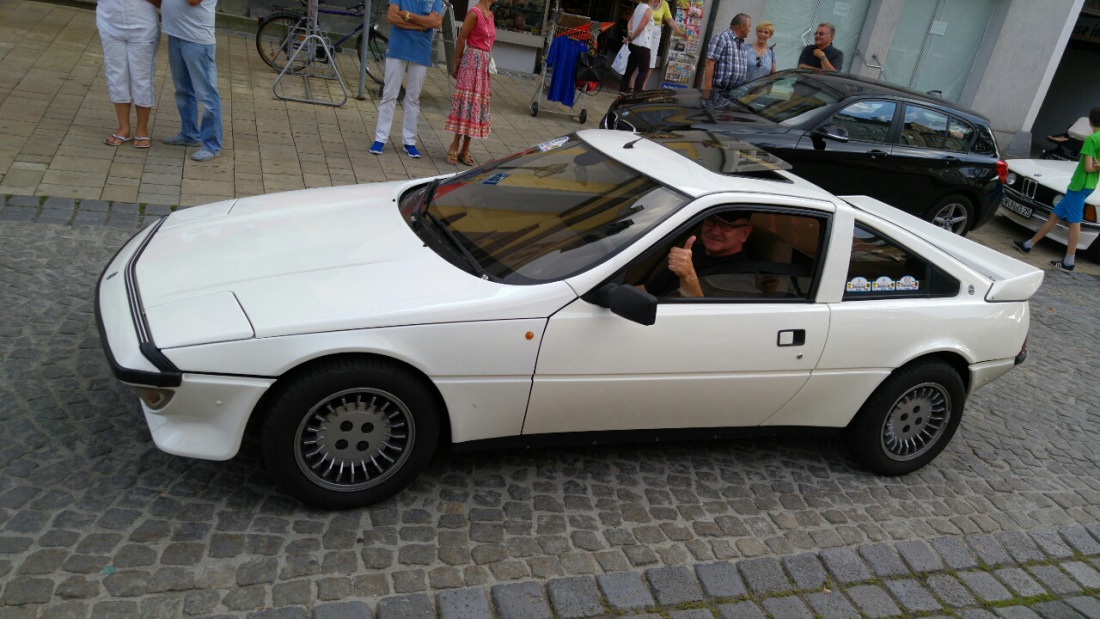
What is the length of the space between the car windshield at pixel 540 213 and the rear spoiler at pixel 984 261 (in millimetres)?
1320

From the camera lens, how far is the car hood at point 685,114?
8.51 metres

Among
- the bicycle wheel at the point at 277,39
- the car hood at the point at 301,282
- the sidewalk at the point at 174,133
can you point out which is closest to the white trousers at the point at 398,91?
the sidewalk at the point at 174,133

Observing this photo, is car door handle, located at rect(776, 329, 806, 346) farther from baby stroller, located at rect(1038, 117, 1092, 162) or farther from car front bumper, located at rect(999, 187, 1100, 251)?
baby stroller, located at rect(1038, 117, 1092, 162)

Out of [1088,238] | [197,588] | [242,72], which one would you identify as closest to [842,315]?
[197,588]

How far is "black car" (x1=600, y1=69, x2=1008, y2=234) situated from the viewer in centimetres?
856

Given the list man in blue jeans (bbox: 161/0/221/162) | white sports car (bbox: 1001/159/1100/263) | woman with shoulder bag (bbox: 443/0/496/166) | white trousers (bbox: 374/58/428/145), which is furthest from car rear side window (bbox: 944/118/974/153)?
man in blue jeans (bbox: 161/0/221/162)

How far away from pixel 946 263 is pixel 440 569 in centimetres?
300

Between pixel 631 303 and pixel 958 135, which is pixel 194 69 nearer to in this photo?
pixel 631 303

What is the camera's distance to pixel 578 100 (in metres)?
13.3

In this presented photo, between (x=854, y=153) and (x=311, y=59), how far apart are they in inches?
261

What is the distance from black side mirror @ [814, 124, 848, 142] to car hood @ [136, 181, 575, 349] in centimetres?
568

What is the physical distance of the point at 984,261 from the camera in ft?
15.7

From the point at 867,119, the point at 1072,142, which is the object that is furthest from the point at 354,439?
the point at 1072,142

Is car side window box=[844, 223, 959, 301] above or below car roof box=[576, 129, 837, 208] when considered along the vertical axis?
below
